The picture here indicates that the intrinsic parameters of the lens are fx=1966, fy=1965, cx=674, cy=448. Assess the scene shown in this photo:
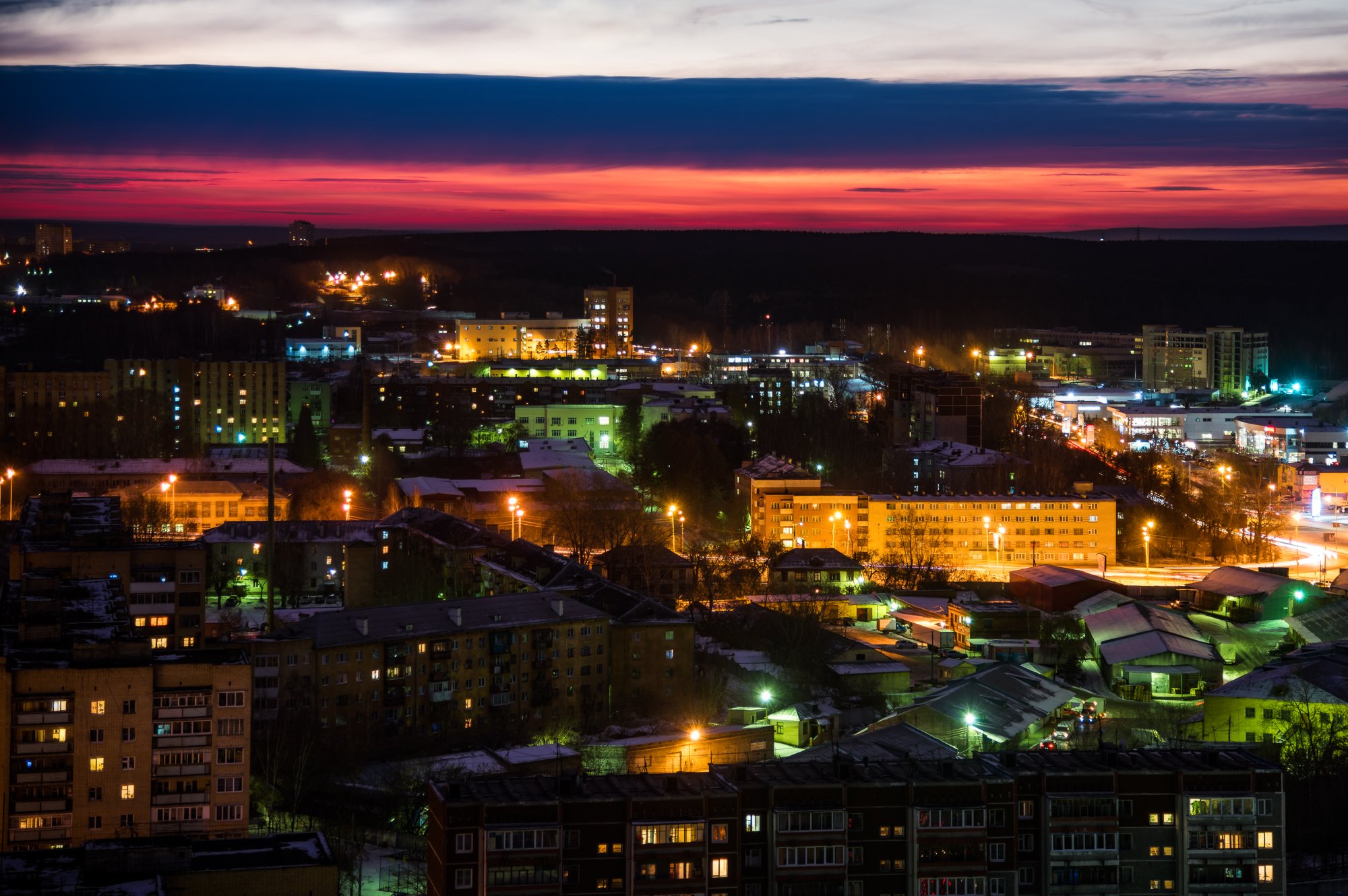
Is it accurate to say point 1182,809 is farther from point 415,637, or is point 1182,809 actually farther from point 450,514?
point 450,514

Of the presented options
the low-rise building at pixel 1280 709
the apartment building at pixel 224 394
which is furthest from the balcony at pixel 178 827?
the apartment building at pixel 224 394

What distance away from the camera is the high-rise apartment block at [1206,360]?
51.6m

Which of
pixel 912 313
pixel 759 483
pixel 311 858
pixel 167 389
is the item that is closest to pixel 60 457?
pixel 167 389

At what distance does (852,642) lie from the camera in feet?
61.1

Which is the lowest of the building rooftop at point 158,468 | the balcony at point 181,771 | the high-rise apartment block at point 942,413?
the balcony at point 181,771

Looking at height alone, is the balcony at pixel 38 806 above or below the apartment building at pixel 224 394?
below

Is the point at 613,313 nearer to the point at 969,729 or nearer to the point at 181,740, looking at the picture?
the point at 969,729

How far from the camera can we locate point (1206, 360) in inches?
2067

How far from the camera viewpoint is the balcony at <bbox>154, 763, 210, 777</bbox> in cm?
1180

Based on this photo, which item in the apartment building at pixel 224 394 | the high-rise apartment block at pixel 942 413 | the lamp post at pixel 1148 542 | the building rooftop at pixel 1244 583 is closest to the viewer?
the building rooftop at pixel 1244 583

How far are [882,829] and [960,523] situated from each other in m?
15.7

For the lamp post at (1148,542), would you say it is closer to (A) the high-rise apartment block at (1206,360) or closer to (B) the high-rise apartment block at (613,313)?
(A) the high-rise apartment block at (1206,360)

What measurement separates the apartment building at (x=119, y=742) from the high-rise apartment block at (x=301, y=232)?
60.4 m

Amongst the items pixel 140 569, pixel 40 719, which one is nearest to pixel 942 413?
A: pixel 140 569
